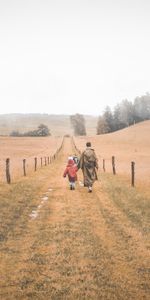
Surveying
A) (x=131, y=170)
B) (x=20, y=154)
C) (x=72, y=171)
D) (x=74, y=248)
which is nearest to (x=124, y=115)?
(x=20, y=154)

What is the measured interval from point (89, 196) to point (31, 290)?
38.9 ft

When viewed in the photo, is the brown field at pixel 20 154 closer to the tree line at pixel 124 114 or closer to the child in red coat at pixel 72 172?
the child in red coat at pixel 72 172

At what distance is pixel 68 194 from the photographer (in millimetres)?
19516

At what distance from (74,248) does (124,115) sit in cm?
17533

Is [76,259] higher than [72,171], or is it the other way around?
[72,171]

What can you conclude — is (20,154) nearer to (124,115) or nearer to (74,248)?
(74,248)

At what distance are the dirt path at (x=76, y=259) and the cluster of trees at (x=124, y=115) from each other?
540ft

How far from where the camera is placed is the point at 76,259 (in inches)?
351

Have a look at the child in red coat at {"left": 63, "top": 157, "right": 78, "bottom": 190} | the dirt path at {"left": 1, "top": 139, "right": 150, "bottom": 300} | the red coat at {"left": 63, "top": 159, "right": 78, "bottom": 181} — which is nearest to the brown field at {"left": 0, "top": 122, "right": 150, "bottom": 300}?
the dirt path at {"left": 1, "top": 139, "right": 150, "bottom": 300}

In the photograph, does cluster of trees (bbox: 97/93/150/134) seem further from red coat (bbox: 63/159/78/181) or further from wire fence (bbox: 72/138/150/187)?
red coat (bbox: 63/159/78/181)

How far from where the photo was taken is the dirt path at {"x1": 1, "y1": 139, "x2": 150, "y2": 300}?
7145 mm

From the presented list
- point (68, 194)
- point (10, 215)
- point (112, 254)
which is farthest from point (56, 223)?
point (68, 194)

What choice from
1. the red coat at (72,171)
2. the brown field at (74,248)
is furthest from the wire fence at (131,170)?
the brown field at (74,248)

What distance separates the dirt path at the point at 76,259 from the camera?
23.4 feet
